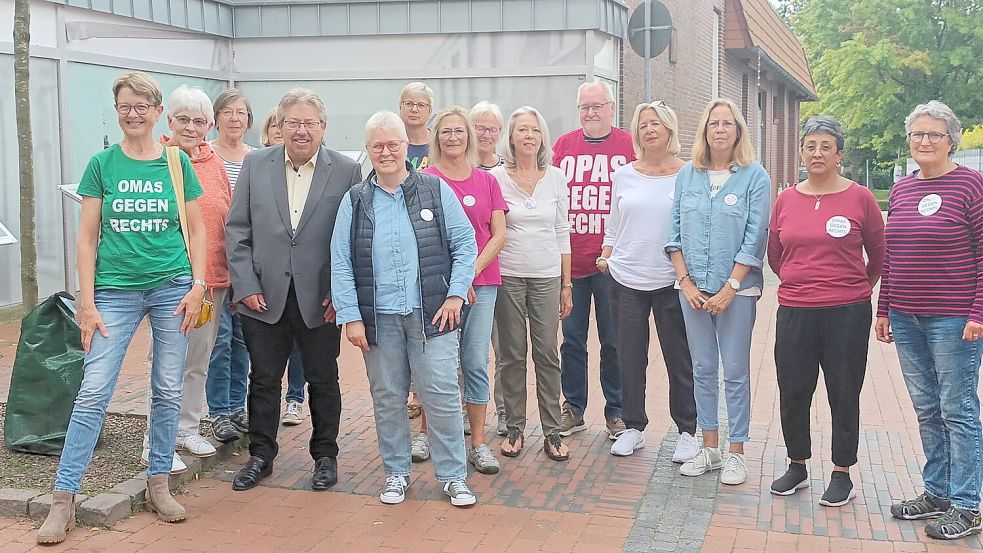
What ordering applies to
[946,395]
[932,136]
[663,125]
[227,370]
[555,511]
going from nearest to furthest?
1. [932,136]
2. [946,395]
3. [555,511]
4. [663,125]
5. [227,370]

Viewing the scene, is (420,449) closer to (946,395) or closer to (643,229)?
(643,229)

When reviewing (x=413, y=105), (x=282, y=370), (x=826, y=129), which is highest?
(x=413, y=105)

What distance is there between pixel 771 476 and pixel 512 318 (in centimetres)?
163

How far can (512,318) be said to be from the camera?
225 inches

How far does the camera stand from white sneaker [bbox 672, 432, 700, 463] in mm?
5680

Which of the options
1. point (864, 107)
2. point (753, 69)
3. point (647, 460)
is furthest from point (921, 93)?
point (647, 460)

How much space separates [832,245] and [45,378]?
3983 millimetres

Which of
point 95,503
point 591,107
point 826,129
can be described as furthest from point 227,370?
point 826,129

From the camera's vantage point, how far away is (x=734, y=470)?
539 cm

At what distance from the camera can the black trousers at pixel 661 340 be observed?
564cm

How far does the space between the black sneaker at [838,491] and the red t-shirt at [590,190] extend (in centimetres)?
181

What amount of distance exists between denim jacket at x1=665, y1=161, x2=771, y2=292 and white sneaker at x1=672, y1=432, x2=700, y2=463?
0.96 metres

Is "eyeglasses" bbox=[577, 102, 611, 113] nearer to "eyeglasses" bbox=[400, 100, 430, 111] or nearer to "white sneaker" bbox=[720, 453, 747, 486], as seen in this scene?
"eyeglasses" bbox=[400, 100, 430, 111]

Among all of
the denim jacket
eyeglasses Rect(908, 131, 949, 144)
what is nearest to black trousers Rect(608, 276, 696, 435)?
the denim jacket
